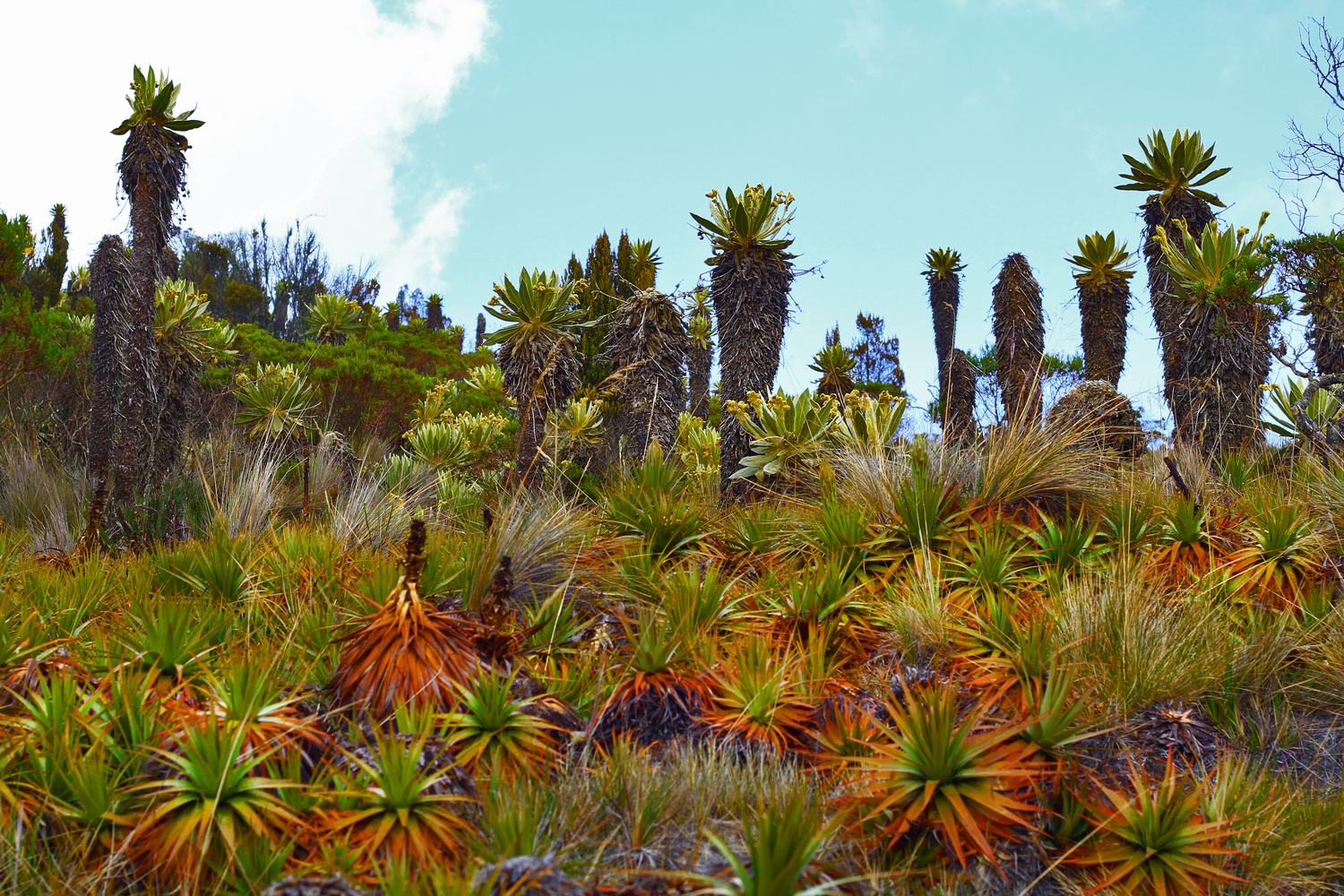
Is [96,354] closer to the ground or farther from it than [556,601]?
farther from it

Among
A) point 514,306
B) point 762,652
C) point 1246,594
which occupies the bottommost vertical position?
point 762,652

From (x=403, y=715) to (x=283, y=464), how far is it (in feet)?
36.4

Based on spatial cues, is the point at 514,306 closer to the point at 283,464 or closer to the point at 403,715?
the point at 283,464

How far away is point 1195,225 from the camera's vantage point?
46.8ft

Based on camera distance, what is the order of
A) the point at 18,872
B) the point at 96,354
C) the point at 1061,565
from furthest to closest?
1. the point at 96,354
2. the point at 1061,565
3. the point at 18,872

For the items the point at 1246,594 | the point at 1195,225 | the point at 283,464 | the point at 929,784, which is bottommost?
the point at 929,784

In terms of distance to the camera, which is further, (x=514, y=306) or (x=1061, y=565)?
(x=514, y=306)

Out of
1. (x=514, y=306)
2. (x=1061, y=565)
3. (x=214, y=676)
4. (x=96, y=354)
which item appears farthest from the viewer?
(x=514, y=306)

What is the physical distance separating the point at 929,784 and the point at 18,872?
3.43 meters

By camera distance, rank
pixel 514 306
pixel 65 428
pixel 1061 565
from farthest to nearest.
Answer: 1. pixel 65 428
2. pixel 514 306
3. pixel 1061 565

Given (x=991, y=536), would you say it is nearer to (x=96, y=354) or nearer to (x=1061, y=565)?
(x=1061, y=565)

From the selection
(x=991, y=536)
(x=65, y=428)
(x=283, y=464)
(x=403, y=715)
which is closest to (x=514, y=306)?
(x=283, y=464)

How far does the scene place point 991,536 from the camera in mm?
6195

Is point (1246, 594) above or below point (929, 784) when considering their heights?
above
